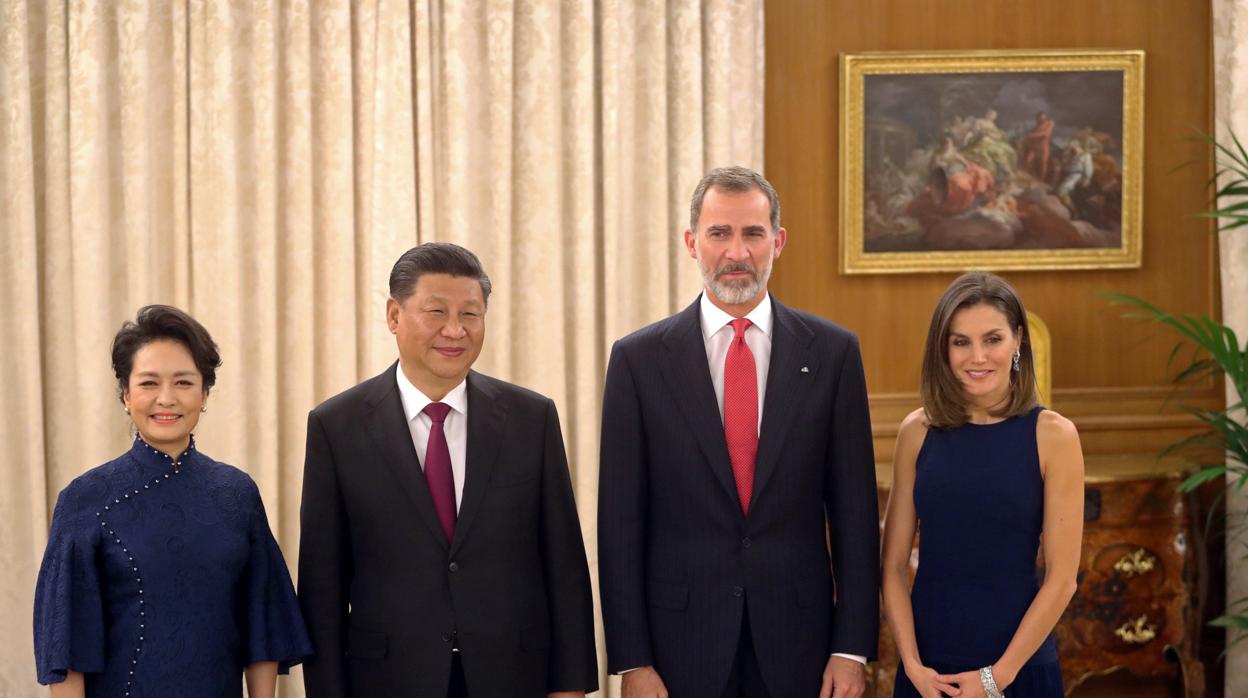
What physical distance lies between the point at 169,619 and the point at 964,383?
1.71 metres

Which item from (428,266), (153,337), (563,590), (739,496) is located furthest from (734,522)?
(153,337)

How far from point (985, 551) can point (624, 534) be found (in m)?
0.77

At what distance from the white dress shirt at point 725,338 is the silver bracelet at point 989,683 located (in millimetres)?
749

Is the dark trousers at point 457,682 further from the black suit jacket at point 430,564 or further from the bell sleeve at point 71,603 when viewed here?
the bell sleeve at point 71,603

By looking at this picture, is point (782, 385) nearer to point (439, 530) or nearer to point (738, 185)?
point (738, 185)

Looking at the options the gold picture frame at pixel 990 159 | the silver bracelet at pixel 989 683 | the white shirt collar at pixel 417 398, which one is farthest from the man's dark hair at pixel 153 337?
the gold picture frame at pixel 990 159

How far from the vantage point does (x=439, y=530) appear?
7.74ft

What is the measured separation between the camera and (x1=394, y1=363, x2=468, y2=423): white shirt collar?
246cm

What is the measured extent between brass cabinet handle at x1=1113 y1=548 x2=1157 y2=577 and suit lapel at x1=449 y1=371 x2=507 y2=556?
2668 mm

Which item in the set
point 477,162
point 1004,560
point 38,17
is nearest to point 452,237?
point 477,162

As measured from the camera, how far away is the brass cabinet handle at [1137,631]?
13.7ft

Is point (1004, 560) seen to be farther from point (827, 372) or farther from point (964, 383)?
point (827, 372)

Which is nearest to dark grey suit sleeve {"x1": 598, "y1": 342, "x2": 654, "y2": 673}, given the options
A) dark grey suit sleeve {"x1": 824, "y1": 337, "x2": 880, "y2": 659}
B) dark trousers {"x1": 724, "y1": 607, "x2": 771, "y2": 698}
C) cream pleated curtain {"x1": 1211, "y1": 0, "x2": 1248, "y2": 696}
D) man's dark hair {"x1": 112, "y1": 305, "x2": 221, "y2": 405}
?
dark trousers {"x1": 724, "y1": 607, "x2": 771, "y2": 698}

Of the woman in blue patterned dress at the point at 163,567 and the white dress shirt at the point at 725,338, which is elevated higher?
the white dress shirt at the point at 725,338
